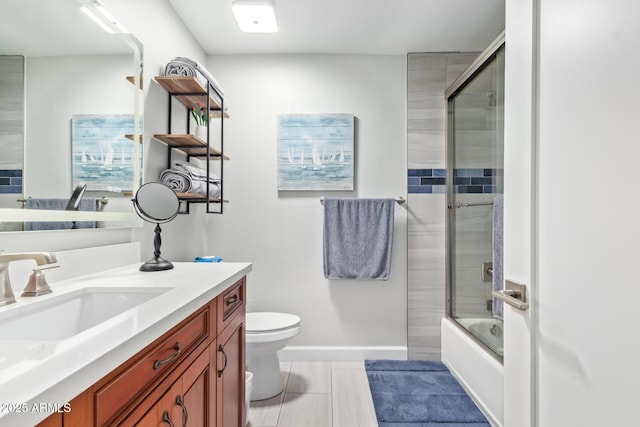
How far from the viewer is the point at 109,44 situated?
4.46 ft

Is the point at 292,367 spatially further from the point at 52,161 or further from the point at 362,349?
the point at 52,161

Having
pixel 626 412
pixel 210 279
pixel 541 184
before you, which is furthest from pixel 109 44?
pixel 626 412

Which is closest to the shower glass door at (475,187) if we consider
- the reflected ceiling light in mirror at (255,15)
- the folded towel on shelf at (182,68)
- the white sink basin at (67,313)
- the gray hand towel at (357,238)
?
the gray hand towel at (357,238)

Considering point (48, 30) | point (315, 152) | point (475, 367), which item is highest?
point (48, 30)

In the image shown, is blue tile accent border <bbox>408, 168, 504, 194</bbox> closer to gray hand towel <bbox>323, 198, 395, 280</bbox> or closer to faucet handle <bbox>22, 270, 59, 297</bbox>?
gray hand towel <bbox>323, 198, 395, 280</bbox>

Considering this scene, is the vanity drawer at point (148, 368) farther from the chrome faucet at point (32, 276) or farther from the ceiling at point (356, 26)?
the ceiling at point (356, 26)

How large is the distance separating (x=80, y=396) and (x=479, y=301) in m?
2.06

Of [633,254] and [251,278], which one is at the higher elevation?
[633,254]

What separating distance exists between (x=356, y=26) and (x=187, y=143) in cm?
127

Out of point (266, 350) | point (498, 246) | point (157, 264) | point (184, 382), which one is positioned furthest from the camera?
point (266, 350)

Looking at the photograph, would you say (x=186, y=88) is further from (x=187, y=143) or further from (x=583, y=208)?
(x=583, y=208)

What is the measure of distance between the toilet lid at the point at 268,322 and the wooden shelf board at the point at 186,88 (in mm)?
1345

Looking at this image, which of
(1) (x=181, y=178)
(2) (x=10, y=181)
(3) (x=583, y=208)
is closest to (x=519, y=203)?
(3) (x=583, y=208)

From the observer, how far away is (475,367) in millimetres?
1919
